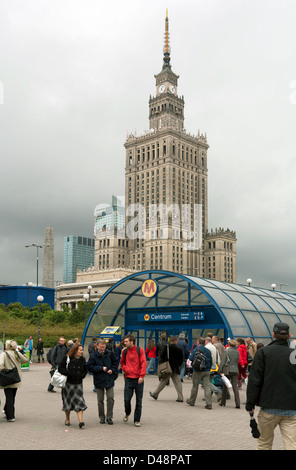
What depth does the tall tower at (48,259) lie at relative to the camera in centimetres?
11531

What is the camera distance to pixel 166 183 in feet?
518

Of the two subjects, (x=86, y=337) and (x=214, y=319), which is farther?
(x=86, y=337)

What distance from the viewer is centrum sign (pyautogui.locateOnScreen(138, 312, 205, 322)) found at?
79.4 feet

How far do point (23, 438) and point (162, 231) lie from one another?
5614 inches

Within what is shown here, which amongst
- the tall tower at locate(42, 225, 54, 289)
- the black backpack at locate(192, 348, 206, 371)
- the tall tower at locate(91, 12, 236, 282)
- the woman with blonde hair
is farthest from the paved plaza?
the tall tower at locate(91, 12, 236, 282)

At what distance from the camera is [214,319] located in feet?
79.4

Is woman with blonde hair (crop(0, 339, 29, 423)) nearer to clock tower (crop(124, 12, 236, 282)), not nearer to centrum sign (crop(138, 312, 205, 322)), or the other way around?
centrum sign (crop(138, 312, 205, 322))

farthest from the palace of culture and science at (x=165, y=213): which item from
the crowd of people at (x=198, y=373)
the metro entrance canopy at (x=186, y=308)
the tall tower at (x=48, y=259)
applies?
the crowd of people at (x=198, y=373)

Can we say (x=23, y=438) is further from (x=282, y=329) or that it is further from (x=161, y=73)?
(x=161, y=73)

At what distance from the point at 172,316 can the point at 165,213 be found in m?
132

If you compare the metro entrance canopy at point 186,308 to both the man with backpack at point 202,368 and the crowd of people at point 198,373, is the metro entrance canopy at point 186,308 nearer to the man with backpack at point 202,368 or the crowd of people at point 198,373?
the crowd of people at point 198,373

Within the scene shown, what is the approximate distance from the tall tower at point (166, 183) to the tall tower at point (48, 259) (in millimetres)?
40732

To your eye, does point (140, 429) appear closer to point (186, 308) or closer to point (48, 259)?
point (186, 308)

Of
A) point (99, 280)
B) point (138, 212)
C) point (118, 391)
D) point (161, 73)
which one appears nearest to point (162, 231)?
point (138, 212)
